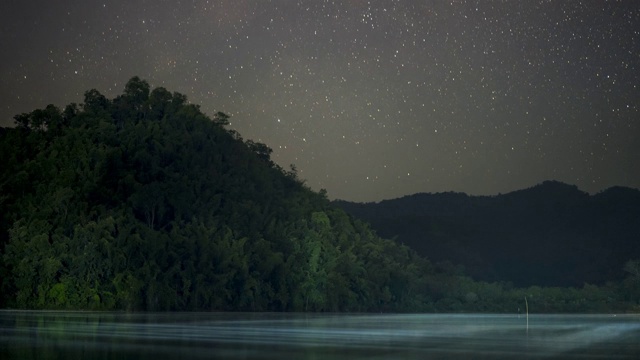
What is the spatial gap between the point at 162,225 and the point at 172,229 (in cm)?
249

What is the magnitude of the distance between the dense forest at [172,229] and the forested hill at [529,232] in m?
23.8

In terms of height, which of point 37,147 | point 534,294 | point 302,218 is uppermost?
point 37,147

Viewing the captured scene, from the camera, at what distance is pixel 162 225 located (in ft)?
174

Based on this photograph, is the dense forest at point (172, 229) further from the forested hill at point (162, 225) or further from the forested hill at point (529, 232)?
the forested hill at point (529, 232)

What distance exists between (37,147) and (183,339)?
152 feet

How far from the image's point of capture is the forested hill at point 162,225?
4516cm

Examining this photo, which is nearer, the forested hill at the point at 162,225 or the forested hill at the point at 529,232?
the forested hill at the point at 162,225

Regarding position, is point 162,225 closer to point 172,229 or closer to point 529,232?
point 172,229

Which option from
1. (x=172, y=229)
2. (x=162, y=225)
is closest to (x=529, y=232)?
(x=162, y=225)

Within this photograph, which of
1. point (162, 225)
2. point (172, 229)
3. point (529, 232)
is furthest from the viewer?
point (529, 232)

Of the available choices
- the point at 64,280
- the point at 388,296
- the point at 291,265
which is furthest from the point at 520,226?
the point at 64,280

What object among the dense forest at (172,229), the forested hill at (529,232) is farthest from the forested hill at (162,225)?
the forested hill at (529,232)

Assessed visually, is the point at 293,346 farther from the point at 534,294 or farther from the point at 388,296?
the point at 534,294

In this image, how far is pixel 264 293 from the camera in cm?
5391
